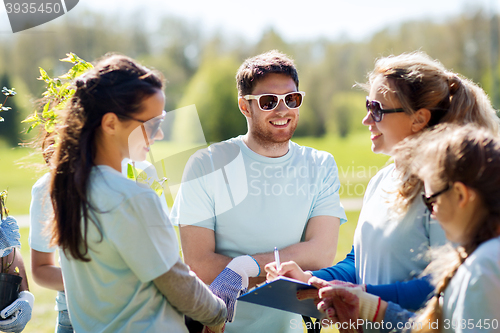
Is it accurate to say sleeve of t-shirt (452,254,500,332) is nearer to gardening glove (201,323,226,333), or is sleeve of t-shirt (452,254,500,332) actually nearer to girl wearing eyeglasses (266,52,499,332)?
girl wearing eyeglasses (266,52,499,332)

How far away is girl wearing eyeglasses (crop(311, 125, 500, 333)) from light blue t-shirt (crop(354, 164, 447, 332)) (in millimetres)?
126

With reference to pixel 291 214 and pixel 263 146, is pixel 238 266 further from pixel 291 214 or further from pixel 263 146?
pixel 263 146

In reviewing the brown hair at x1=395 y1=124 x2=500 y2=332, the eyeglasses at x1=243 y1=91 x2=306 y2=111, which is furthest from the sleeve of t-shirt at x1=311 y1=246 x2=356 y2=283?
the eyeglasses at x1=243 y1=91 x2=306 y2=111

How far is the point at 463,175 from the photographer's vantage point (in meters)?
1.37

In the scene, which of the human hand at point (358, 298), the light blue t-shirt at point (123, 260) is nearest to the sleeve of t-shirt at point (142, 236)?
the light blue t-shirt at point (123, 260)

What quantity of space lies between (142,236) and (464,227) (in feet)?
3.53

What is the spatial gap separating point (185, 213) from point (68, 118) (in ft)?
3.16

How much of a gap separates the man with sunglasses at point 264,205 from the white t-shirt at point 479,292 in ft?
3.58

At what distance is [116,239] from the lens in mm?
1449

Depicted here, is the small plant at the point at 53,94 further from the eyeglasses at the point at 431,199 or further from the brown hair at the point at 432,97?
the eyeglasses at the point at 431,199

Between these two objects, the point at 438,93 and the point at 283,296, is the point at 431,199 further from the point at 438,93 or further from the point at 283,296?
the point at 283,296

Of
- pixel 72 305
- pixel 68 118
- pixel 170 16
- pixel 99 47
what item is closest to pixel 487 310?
pixel 72 305

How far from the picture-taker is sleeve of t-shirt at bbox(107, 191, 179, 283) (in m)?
1.45

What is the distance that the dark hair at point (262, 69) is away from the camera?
103 inches
